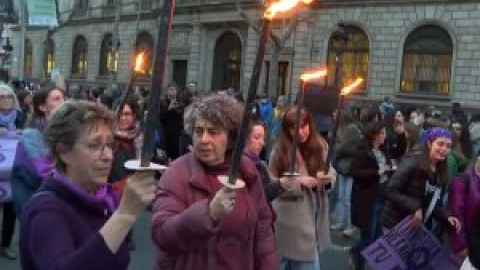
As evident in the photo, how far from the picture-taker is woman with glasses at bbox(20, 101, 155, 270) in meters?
2.04

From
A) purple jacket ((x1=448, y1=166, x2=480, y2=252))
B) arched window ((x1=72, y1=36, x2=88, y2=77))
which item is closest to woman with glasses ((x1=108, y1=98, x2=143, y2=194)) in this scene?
purple jacket ((x1=448, y1=166, x2=480, y2=252))

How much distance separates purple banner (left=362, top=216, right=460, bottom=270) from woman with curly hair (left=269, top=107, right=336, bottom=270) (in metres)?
1.04

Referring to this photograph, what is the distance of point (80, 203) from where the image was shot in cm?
228

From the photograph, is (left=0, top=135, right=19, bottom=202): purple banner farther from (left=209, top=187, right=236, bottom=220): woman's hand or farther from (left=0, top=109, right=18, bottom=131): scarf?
(left=209, top=187, right=236, bottom=220): woman's hand

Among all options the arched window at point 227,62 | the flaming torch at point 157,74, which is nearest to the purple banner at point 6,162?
the flaming torch at point 157,74

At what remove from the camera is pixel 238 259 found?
308 centimetres

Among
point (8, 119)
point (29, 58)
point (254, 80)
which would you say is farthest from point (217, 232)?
point (29, 58)

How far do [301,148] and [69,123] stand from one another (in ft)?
8.78

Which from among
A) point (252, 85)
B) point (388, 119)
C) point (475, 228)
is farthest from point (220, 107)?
point (388, 119)

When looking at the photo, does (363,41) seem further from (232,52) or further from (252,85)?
(252,85)

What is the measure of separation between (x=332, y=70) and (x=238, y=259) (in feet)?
90.5

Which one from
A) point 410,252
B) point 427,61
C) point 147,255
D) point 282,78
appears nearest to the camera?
point 410,252

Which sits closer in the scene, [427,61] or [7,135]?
[7,135]

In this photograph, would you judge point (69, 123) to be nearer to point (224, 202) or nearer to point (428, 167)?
point (224, 202)
